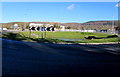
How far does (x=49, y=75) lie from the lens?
17.7 feet

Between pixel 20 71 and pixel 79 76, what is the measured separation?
7.35 feet

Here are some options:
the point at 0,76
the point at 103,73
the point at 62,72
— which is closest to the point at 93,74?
the point at 103,73

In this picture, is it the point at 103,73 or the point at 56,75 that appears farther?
the point at 103,73

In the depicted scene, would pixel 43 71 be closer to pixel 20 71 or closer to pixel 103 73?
pixel 20 71

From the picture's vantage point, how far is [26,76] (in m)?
5.21

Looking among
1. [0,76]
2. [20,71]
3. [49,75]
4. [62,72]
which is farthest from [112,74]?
[0,76]

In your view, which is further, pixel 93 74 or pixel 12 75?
pixel 93 74

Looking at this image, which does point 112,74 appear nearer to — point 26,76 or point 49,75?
point 49,75

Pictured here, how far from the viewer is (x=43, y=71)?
5840 millimetres

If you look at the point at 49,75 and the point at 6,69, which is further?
the point at 6,69

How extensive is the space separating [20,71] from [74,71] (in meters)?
2.11

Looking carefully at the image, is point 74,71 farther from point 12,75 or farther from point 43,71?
point 12,75

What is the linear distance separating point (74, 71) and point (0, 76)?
9.08ft

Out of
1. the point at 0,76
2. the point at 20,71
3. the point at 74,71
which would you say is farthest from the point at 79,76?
the point at 0,76
